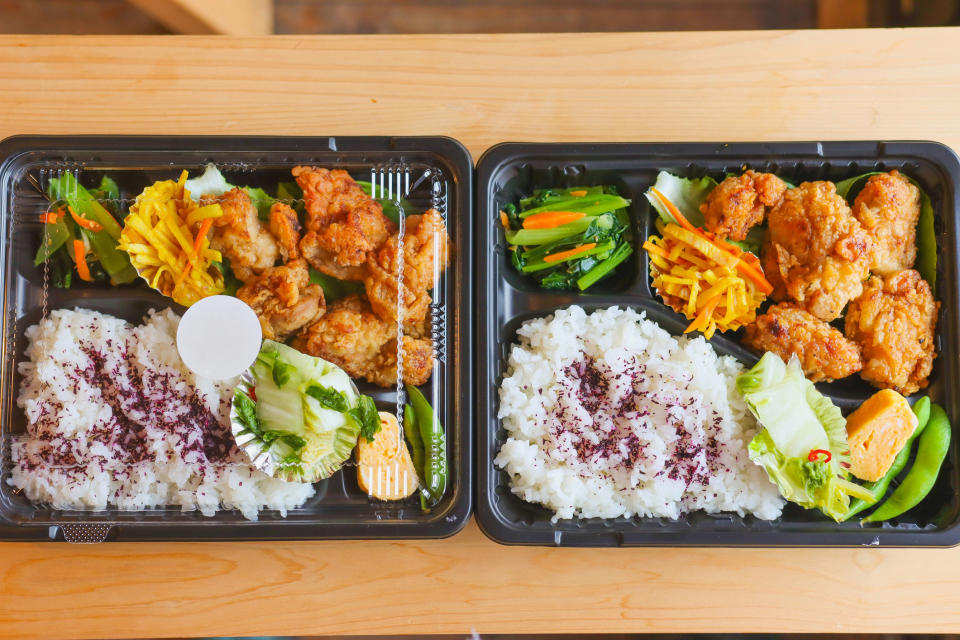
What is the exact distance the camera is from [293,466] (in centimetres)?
206

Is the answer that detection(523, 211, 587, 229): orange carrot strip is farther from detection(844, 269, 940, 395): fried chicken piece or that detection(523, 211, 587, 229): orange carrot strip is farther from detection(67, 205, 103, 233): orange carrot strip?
detection(67, 205, 103, 233): orange carrot strip

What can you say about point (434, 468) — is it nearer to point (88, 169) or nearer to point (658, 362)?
point (658, 362)

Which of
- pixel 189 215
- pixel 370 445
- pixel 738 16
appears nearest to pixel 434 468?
pixel 370 445

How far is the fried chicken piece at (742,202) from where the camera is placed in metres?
2.21

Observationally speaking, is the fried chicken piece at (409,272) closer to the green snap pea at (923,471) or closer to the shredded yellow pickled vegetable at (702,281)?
the shredded yellow pickled vegetable at (702,281)

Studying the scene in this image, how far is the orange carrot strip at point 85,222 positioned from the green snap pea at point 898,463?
2.72 m

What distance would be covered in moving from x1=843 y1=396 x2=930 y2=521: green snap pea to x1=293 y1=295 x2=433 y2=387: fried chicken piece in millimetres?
1545

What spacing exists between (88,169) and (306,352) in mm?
1020

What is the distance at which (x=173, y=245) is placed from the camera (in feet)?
6.84

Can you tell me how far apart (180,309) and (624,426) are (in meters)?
1.58

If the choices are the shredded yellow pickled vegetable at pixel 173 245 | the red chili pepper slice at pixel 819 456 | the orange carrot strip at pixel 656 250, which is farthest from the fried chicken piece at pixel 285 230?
the red chili pepper slice at pixel 819 456

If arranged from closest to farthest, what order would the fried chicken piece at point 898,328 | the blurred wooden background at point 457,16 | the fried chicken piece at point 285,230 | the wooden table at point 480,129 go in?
1. the fried chicken piece at point 285,230
2. the fried chicken piece at point 898,328
3. the wooden table at point 480,129
4. the blurred wooden background at point 457,16

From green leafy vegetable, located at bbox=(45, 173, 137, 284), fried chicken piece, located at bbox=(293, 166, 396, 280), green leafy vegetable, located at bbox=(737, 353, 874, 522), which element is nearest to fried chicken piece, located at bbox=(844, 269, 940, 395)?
green leafy vegetable, located at bbox=(737, 353, 874, 522)

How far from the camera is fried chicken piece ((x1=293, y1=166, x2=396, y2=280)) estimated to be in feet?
6.77
